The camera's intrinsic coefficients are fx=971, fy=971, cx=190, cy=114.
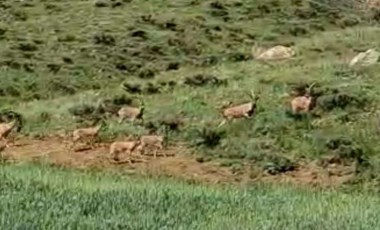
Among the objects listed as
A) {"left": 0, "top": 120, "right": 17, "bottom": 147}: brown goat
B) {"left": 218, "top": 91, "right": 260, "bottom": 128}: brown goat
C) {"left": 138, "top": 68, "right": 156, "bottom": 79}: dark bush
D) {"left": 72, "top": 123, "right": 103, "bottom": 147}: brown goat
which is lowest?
{"left": 138, "top": 68, "right": 156, "bottom": 79}: dark bush

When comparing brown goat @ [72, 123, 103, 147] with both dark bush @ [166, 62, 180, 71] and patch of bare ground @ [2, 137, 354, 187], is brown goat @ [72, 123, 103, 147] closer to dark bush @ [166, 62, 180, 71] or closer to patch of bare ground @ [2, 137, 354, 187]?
patch of bare ground @ [2, 137, 354, 187]

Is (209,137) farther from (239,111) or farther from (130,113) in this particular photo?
(130,113)

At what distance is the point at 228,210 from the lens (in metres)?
13.7

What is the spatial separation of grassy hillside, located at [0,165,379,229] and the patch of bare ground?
3167 mm

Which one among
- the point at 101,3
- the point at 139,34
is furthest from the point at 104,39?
the point at 101,3

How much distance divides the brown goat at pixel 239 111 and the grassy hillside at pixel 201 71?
21cm

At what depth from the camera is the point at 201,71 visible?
1198 inches

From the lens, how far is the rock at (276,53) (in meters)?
31.7

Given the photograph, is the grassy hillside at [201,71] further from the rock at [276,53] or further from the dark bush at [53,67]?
the rock at [276,53]

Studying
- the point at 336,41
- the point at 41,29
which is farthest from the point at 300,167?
the point at 41,29

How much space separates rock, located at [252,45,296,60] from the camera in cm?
3172

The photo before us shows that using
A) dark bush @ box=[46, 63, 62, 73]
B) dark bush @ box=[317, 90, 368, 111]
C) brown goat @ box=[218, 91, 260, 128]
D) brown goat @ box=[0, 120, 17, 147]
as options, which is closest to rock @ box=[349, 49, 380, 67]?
dark bush @ box=[317, 90, 368, 111]

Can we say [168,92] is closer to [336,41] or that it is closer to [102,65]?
[102,65]

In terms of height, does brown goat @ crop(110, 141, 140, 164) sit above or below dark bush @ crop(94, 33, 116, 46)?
above
